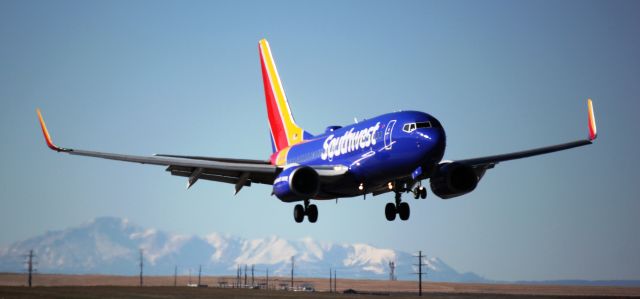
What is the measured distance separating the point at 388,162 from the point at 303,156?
35.5ft

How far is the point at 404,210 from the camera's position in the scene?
55000 millimetres

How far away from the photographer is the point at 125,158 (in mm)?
53750

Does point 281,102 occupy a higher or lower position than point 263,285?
higher

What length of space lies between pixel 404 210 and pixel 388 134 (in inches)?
285

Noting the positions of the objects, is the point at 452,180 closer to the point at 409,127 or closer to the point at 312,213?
the point at 409,127

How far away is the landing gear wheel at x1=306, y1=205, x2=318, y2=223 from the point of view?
186 feet

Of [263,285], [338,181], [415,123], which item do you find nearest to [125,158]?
[338,181]

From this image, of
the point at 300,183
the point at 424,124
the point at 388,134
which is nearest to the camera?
the point at 424,124

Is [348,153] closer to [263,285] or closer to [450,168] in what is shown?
[450,168]

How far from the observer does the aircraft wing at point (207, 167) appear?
53.9 m

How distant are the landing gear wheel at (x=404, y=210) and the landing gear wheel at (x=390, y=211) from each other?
40cm

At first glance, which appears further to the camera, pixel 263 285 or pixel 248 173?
pixel 263 285

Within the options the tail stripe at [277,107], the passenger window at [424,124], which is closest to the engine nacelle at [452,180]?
the passenger window at [424,124]

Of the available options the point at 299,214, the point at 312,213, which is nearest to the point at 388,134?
the point at 312,213
